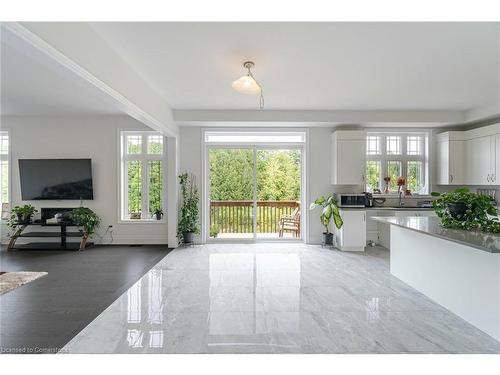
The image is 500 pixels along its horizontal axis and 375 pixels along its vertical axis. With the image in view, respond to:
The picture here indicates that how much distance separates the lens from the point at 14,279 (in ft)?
12.3

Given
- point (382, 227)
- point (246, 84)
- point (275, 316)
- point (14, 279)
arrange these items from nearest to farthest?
point (275, 316)
point (246, 84)
point (14, 279)
point (382, 227)

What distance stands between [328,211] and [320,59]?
3073mm

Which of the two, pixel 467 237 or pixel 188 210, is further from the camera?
pixel 188 210

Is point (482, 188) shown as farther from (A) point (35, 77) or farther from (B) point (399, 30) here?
(A) point (35, 77)

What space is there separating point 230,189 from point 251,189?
0.46m

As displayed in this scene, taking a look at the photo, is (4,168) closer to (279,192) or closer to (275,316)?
(279,192)

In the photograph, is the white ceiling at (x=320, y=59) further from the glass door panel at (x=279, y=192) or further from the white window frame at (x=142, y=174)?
the white window frame at (x=142, y=174)

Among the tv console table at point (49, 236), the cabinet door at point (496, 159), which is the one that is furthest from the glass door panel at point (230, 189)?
the cabinet door at point (496, 159)

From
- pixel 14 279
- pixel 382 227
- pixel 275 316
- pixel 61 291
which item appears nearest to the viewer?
pixel 275 316

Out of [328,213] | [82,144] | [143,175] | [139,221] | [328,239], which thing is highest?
[82,144]

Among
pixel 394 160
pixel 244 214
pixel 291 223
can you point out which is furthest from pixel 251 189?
pixel 394 160

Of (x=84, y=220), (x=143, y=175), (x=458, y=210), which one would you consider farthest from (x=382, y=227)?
(x=84, y=220)

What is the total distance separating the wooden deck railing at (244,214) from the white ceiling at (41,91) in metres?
2.95

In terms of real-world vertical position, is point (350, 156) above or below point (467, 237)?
above
